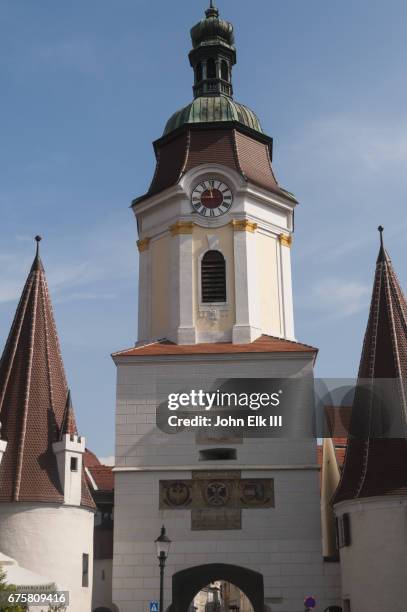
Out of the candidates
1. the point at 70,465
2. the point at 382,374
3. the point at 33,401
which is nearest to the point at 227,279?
the point at 382,374

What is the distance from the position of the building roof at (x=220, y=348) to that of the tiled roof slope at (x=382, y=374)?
7.45ft

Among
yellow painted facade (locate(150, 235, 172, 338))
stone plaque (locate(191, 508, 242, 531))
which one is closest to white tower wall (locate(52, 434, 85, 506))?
stone plaque (locate(191, 508, 242, 531))

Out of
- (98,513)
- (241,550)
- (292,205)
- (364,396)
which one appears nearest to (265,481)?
(241,550)

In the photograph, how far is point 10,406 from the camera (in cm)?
3072

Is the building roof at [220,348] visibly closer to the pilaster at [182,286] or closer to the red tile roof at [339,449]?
the pilaster at [182,286]

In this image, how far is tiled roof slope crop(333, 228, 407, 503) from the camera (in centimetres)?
2761

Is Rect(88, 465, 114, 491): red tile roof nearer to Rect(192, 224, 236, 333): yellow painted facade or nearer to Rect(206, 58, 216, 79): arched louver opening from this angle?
Rect(192, 224, 236, 333): yellow painted facade

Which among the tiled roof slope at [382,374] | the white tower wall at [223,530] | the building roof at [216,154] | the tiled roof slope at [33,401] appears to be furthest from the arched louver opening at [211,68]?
the white tower wall at [223,530]

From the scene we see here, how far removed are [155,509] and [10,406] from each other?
610 centimetres

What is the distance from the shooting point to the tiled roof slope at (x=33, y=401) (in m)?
28.9

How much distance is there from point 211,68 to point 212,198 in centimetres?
774

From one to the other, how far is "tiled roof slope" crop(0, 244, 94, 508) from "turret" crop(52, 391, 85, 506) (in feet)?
0.53

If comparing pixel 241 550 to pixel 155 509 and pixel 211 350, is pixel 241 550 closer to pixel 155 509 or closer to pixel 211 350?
pixel 155 509

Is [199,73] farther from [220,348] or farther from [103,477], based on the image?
[103,477]
